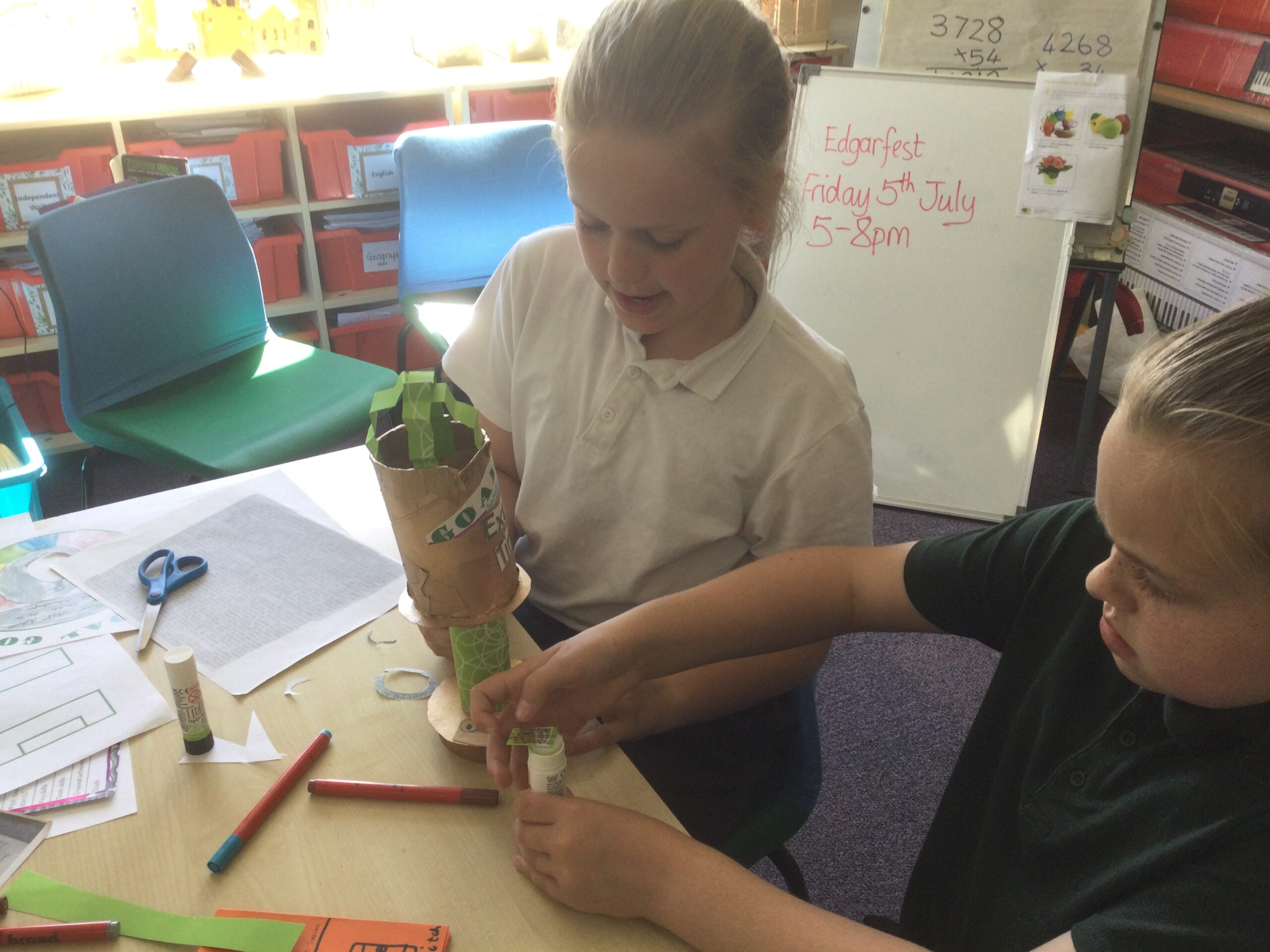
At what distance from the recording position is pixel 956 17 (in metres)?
2.29

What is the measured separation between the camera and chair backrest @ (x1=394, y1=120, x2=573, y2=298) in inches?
95.0

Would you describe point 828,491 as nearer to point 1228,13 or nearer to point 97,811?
point 97,811

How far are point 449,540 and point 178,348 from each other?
1559 millimetres

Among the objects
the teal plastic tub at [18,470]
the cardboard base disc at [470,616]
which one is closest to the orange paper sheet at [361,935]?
the cardboard base disc at [470,616]

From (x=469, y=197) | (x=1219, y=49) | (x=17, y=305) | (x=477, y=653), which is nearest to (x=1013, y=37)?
(x=1219, y=49)

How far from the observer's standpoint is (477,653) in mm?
842

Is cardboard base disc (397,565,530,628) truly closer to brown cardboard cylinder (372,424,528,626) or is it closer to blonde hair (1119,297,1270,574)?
brown cardboard cylinder (372,424,528,626)

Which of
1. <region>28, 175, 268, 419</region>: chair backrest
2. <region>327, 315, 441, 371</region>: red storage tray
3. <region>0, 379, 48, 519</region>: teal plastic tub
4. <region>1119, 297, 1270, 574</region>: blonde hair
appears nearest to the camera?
<region>1119, 297, 1270, 574</region>: blonde hair

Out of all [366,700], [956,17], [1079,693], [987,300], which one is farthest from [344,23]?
[1079,693]

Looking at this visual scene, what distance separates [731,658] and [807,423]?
24cm

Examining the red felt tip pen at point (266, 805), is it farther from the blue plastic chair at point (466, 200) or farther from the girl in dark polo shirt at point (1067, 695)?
the blue plastic chair at point (466, 200)

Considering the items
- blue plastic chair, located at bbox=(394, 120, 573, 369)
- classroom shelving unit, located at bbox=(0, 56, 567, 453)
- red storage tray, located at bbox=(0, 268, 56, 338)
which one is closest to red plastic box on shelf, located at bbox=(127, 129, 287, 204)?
classroom shelving unit, located at bbox=(0, 56, 567, 453)

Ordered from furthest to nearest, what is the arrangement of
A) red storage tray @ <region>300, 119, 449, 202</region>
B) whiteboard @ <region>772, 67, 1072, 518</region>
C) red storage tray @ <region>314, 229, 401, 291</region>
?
red storage tray @ <region>314, 229, 401, 291</region> → red storage tray @ <region>300, 119, 449, 202</region> → whiteboard @ <region>772, 67, 1072, 518</region>

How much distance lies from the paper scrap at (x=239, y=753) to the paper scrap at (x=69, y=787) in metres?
0.06
